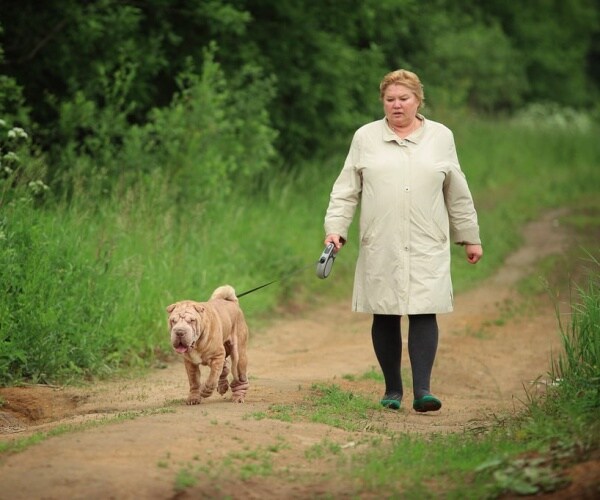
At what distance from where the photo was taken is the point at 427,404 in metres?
7.70

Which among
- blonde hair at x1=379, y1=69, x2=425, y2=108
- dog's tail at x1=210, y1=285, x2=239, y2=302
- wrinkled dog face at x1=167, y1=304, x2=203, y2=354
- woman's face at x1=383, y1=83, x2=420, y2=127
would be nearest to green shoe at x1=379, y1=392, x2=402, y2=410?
dog's tail at x1=210, y1=285, x2=239, y2=302

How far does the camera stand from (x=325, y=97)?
675 inches

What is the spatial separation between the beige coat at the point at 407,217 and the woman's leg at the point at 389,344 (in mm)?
260

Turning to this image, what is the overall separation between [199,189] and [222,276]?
1.61 meters

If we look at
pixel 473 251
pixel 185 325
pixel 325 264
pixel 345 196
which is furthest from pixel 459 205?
pixel 185 325

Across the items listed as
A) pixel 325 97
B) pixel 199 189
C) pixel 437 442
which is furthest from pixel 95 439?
pixel 325 97

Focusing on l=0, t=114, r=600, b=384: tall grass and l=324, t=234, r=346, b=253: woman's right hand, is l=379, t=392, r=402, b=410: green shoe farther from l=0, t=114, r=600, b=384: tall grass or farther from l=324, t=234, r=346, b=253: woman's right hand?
l=0, t=114, r=600, b=384: tall grass

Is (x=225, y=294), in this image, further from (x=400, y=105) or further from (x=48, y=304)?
(x=48, y=304)

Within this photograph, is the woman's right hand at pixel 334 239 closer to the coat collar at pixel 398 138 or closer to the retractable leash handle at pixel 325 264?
the retractable leash handle at pixel 325 264

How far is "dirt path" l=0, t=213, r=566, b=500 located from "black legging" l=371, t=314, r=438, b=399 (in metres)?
0.27

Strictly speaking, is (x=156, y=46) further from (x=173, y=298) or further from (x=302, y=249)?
(x=173, y=298)

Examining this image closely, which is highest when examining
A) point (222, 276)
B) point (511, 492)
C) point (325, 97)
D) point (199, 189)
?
point (325, 97)

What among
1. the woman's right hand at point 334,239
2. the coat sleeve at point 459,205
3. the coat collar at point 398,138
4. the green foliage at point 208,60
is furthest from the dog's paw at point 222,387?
the green foliage at point 208,60

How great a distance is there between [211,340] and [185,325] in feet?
1.10
